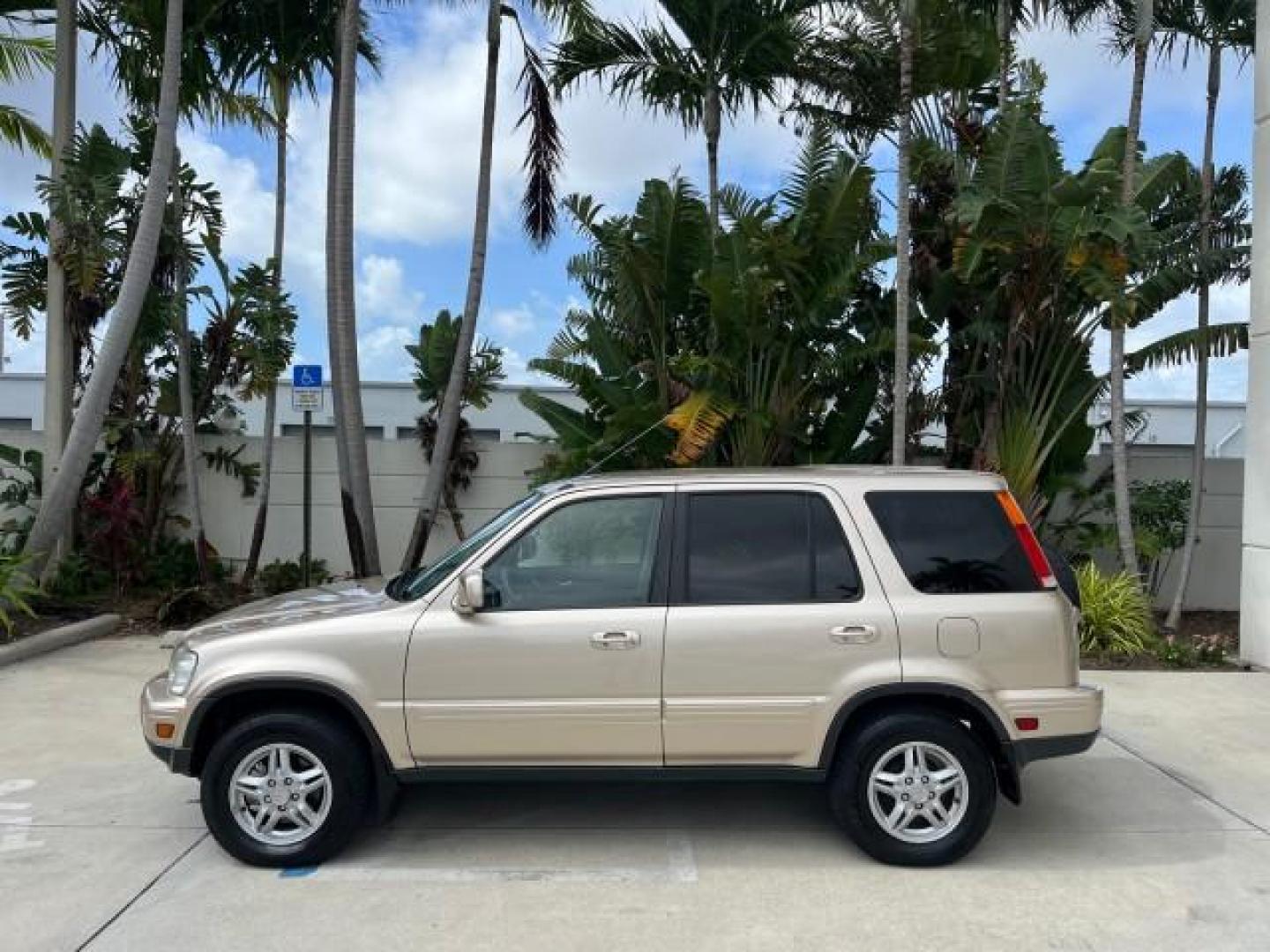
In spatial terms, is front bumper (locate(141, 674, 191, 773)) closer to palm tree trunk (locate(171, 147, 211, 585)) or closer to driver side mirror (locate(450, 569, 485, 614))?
driver side mirror (locate(450, 569, 485, 614))

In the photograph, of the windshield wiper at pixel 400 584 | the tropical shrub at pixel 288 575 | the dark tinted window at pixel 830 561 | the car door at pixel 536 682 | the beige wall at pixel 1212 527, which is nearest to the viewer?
the car door at pixel 536 682

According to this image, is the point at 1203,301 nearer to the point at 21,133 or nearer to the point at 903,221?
the point at 903,221

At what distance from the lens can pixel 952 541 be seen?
471 centimetres

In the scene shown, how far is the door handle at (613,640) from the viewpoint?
4.52m

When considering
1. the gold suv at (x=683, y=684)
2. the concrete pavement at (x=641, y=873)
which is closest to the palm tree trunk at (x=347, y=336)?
the concrete pavement at (x=641, y=873)

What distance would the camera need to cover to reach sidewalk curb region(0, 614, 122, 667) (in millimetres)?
8734

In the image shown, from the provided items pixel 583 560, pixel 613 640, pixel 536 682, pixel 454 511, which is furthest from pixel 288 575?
pixel 613 640

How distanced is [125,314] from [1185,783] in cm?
957

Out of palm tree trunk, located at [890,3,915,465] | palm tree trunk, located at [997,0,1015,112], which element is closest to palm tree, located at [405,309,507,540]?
palm tree trunk, located at [890,3,915,465]

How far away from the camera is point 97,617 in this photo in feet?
33.6

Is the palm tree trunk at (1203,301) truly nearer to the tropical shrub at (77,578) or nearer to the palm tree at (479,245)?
the palm tree at (479,245)

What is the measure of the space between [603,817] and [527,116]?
8.78 meters

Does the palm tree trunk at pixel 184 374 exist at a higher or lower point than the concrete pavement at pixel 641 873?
higher

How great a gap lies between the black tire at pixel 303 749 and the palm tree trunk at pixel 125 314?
21.3 feet
